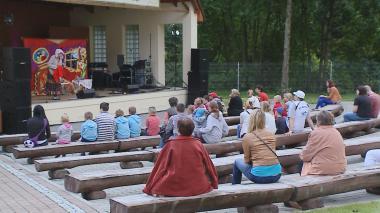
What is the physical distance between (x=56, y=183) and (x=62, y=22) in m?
16.8

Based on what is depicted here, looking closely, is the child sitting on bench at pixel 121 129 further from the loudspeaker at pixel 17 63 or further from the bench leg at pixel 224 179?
the loudspeaker at pixel 17 63

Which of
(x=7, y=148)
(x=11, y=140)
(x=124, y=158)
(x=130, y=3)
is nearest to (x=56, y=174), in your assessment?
(x=124, y=158)

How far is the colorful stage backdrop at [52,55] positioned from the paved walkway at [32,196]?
37.6ft

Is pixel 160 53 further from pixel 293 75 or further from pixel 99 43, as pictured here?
pixel 293 75

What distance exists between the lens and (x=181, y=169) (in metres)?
6.00

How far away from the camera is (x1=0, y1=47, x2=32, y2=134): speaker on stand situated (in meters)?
14.2

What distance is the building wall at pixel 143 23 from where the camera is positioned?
74.6 feet

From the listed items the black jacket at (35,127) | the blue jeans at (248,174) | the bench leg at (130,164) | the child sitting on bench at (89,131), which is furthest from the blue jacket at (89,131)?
the blue jeans at (248,174)

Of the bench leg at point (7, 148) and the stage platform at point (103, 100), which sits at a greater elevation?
the stage platform at point (103, 100)

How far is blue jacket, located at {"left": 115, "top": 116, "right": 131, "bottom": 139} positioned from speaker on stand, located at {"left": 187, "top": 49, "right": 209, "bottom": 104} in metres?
10.6

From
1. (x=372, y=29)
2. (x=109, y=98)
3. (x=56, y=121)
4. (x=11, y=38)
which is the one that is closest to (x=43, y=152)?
(x=56, y=121)

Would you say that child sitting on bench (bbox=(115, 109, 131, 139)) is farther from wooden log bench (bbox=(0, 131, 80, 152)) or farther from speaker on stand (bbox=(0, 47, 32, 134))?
speaker on stand (bbox=(0, 47, 32, 134))

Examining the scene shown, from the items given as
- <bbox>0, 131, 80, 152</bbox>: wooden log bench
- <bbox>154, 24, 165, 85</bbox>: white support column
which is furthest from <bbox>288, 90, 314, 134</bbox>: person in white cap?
<bbox>154, 24, 165, 85</bbox>: white support column

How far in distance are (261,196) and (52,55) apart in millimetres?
16589
